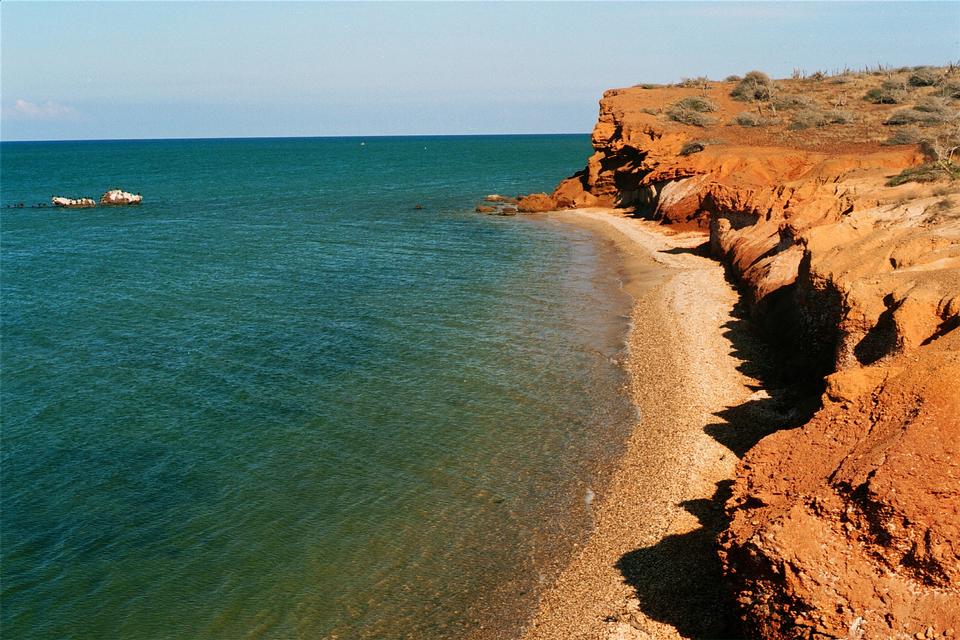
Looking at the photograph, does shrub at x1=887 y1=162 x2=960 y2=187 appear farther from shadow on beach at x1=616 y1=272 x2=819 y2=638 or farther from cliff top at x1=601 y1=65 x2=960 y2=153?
cliff top at x1=601 y1=65 x2=960 y2=153

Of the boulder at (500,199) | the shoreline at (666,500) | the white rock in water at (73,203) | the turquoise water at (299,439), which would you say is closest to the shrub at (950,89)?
the boulder at (500,199)

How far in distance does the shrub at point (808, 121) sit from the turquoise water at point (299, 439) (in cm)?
2454

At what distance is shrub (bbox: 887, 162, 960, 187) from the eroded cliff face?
0.81 metres

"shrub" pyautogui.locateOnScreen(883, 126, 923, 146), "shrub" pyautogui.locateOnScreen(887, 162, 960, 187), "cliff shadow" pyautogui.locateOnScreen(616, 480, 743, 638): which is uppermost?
"shrub" pyautogui.locateOnScreen(883, 126, 923, 146)

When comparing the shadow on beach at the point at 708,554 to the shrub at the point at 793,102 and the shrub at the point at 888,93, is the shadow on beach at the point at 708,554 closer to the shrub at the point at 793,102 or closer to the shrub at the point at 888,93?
the shrub at the point at 793,102

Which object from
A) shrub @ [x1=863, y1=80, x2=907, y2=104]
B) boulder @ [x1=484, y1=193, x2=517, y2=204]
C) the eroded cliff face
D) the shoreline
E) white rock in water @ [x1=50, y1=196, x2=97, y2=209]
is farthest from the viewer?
white rock in water @ [x1=50, y1=196, x2=97, y2=209]

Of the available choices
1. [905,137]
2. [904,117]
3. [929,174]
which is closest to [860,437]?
[929,174]

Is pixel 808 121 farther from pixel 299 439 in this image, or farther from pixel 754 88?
pixel 299 439

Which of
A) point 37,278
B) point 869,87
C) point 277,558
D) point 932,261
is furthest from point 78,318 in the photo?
point 869,87

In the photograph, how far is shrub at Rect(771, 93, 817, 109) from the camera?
5941 cm

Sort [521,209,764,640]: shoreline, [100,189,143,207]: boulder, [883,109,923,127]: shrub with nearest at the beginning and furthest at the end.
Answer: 1. [521,209,764,640]: shoreline
2. [883,109,923,127]: shrub
3. [100,189,143,207]: boulder

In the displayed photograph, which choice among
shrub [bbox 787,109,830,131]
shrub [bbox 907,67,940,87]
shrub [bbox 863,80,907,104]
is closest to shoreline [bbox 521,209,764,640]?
shrub [bbox 787,109,830,131]

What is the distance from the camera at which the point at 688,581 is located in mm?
11828

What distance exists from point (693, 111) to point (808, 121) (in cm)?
908
